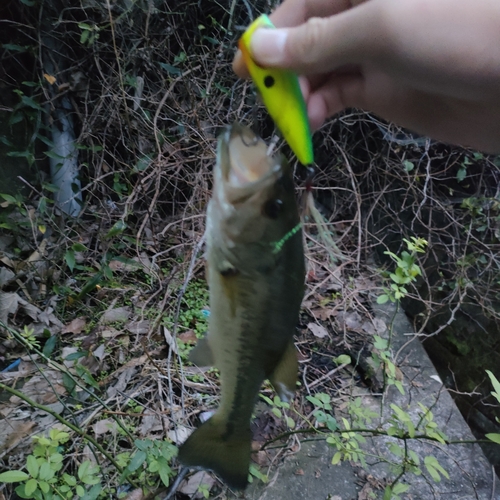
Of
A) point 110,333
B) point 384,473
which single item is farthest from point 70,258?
point 384,473

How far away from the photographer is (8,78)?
2902 millimetres

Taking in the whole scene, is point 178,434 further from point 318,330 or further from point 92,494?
point 318,330

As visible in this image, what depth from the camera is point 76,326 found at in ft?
8.15

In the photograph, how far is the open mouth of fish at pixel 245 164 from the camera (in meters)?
0.95

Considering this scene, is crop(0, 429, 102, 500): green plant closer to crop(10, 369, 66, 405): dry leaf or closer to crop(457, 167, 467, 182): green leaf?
crop(10, 369, 66, 405): dry leaf

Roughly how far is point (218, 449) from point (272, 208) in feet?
2.72

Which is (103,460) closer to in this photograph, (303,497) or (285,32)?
(303,497)

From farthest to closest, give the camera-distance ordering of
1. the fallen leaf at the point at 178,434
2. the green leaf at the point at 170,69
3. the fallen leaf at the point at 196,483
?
the green leaf at the point at 170,69 < the fallen leaf at the point at 178,434 < the fallen leaf at the point at 196,483

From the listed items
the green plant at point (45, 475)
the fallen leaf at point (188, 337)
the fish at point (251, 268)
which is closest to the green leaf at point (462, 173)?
the fallen leaf at point (188, 337)

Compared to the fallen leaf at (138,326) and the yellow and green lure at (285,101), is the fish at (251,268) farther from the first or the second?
the fallen leaf at (138,326)

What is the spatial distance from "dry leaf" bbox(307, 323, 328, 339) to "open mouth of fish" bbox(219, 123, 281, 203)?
6.47 feet

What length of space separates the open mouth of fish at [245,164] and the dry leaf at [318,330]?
1.97m

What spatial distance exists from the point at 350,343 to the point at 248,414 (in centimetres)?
165

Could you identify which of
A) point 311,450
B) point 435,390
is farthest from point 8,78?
point 435,390
